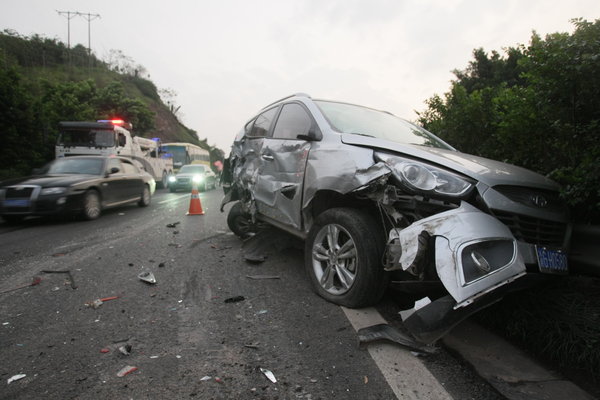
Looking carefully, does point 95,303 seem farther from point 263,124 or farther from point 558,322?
point 558,322

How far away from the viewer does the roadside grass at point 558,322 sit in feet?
6.33

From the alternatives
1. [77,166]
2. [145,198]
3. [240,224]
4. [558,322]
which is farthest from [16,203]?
[558,322]

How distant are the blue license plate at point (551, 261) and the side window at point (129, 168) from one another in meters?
9.35

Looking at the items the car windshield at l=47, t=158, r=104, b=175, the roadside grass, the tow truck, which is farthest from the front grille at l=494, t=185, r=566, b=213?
the tow truck

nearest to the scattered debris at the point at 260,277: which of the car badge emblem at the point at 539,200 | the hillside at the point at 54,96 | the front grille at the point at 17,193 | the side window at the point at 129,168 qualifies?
the car badge emblem at the point at 539,200

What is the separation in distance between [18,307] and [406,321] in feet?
9.68

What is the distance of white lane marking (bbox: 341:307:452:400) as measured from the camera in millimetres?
1688

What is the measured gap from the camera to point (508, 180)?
86.7 inches

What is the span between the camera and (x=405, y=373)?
1854 millimetres

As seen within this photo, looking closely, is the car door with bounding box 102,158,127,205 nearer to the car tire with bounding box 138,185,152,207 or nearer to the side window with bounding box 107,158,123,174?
the side window with bounding box 107,158,123,174

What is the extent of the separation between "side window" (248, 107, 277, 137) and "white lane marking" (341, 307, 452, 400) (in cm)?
283

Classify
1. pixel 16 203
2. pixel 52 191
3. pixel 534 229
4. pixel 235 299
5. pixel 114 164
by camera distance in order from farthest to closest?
pixel 114 164, pixel 52 191, pixel 16 203, pixel 235 299, pixel 534 229

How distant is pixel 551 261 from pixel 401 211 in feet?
2.95

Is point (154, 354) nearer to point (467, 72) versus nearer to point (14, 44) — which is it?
point (467, 72)
